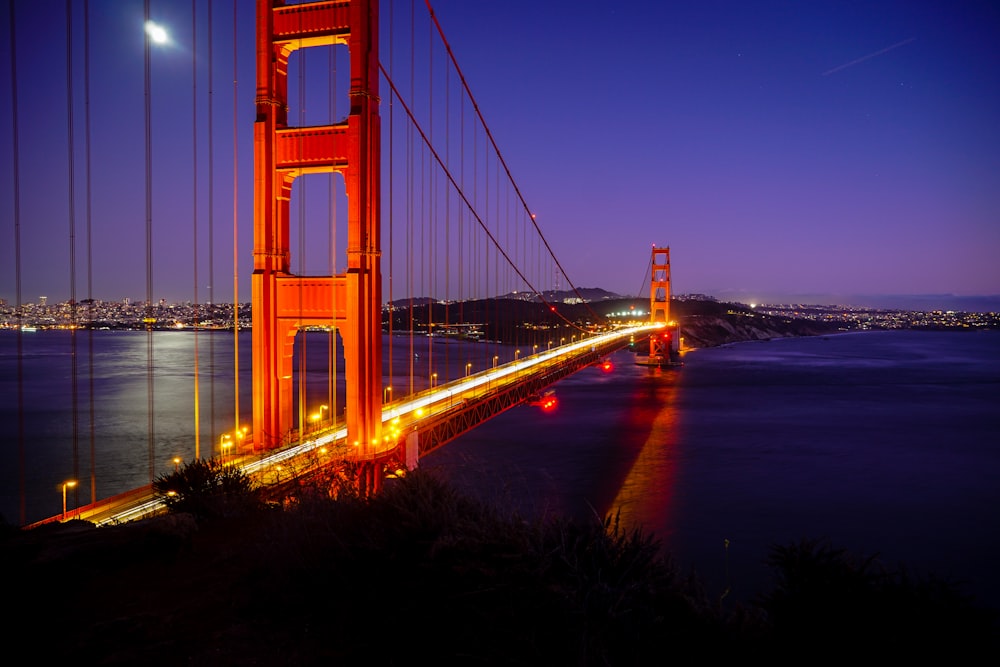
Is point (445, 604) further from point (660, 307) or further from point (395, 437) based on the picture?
point (660, 307)

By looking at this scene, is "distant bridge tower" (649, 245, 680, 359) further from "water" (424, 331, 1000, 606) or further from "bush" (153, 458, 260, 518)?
"bush" (153, 458, 260, 518)

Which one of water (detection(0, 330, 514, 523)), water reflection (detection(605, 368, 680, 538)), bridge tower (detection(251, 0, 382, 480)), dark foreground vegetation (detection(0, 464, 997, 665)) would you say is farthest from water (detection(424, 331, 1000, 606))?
water (detection(0, 330, 514, 523))

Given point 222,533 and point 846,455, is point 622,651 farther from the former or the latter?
point 846,455

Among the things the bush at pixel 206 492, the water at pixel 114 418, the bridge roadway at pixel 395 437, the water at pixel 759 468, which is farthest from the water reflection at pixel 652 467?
the water at pixel 114 418

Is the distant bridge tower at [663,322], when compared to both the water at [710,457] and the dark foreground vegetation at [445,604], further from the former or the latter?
the dark foreground vegetation at [445,604]

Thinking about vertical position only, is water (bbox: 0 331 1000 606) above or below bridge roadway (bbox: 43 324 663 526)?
below

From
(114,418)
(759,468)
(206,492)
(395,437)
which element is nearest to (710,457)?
(759,468)

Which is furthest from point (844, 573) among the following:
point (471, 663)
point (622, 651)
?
point (471, 663)
